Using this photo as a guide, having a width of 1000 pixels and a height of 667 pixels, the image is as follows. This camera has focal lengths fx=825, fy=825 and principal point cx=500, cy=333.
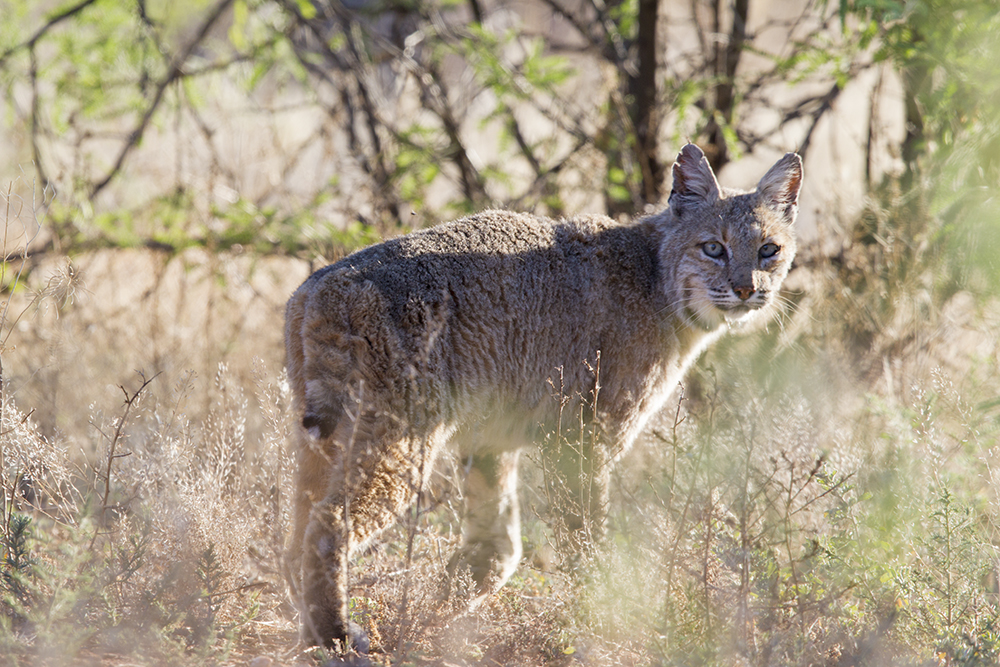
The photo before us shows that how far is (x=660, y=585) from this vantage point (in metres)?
4.09

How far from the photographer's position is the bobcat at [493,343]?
388cm

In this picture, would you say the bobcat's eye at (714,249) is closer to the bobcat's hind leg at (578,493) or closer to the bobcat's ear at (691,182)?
the bobcat's ear at (691,182)

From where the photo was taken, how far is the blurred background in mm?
3871

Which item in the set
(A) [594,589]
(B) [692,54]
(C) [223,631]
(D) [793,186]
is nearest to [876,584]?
(A) [594,589]

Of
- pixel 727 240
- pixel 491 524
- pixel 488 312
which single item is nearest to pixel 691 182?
pixel 727 240

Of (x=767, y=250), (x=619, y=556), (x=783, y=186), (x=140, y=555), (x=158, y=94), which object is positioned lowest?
(x=619, y=556)

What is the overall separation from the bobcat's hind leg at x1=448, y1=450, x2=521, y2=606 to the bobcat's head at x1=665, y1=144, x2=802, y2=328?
147cm

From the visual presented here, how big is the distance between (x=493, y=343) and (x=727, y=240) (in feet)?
5.18

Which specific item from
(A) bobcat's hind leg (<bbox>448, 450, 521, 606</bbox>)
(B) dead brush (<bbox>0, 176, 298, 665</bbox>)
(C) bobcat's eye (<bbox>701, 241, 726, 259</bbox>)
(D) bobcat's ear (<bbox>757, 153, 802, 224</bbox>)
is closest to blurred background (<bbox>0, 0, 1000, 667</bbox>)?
(B) dead brush (<bbox>0, 176, 298, 665</bbox>)

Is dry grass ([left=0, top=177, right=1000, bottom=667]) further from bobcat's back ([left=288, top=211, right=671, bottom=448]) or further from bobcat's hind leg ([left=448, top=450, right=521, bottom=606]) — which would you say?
bobcat's back ([left=288, top=211, right=671, bottom=448])

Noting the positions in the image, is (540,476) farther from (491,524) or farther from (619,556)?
(619,556)

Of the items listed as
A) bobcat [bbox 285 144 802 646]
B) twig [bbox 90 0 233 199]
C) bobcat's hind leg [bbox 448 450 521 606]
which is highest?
twig [bbox 90 0 233 199]

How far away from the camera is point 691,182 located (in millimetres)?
5121

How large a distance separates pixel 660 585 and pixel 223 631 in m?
2.13
